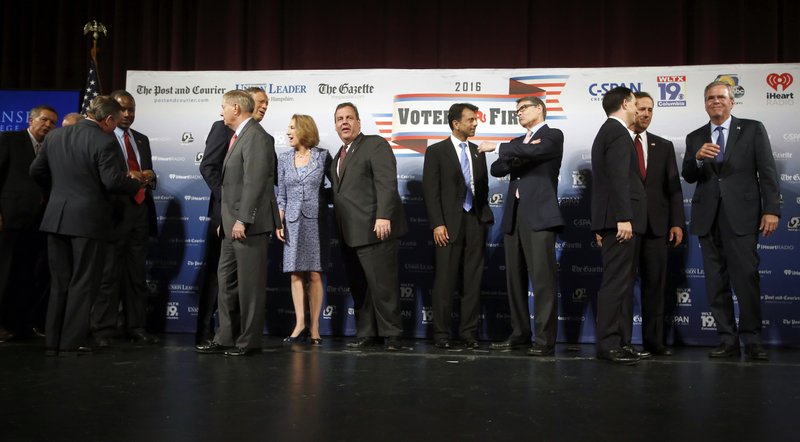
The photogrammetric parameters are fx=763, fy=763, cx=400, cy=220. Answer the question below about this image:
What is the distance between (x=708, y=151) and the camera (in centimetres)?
528

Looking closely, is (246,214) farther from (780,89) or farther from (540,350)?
(780,89)

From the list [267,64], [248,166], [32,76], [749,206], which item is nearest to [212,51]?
[267,64]

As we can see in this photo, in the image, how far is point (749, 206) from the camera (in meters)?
5.28

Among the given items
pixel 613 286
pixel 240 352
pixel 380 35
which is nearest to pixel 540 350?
pixel 613 286

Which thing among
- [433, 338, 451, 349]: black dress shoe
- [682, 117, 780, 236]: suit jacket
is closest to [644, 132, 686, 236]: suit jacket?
[682, 117, 780, 236]: suit jacket

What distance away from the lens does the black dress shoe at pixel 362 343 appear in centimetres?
566

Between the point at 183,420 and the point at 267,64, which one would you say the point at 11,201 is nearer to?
the point at 267,64

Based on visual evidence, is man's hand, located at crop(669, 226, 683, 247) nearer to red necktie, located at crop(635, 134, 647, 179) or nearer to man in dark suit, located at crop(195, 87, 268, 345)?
red necktie, located at crop(635, 134, 647, 179)

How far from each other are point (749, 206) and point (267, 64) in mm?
4755

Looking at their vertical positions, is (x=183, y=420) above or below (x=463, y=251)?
below

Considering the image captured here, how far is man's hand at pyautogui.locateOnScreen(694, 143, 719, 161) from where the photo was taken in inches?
206

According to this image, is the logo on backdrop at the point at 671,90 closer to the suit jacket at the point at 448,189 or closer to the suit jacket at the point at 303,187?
the suit jacket at the point at 448,189

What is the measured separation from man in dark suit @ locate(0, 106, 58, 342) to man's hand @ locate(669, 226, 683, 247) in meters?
4.80

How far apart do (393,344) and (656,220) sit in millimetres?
2069
